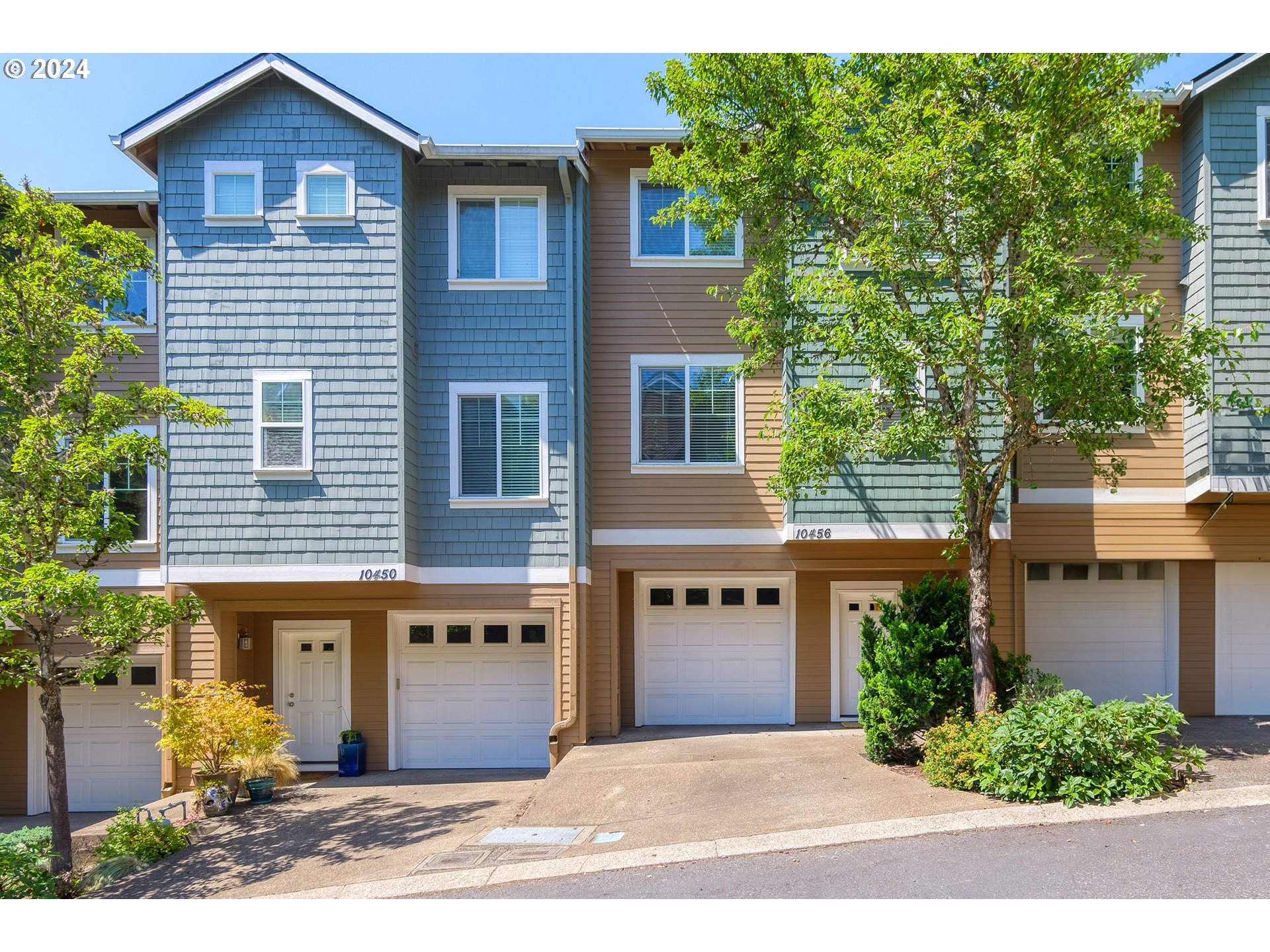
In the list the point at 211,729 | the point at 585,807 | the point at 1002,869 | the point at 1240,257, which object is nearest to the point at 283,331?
the point at 211,729

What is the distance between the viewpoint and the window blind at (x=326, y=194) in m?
12.1

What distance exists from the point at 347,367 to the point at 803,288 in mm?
6220

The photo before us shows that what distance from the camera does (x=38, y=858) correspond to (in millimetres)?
8938

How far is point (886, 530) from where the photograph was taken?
39.8 feet

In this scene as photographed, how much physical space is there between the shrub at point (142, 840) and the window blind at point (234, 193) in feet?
25.5

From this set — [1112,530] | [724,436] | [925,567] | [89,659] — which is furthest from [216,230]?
[1112,530]

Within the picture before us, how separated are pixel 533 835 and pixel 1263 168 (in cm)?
1298

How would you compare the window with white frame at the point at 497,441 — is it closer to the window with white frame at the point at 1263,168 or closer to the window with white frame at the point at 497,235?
the window with white frame at the point at 497,235

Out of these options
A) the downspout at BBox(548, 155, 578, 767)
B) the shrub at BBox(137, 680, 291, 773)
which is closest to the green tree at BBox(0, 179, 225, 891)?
the shrub at BBox(137, 680, 291, 773)

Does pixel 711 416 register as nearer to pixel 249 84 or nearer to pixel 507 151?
pixel 507 151

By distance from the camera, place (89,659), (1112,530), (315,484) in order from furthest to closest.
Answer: (1112,530) → (315,484) → (89,659)

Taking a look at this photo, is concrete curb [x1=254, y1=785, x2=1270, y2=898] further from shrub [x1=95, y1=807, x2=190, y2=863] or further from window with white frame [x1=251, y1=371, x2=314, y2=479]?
Answer: window with white frame [x1=251, y1=371, x2=314, y2=479]

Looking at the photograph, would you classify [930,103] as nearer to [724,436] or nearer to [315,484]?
Answer: [724,436]

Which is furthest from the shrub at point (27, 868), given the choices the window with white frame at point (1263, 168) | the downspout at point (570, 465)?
the window with white frame at point (1263, 168)
